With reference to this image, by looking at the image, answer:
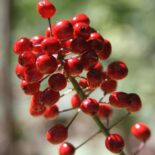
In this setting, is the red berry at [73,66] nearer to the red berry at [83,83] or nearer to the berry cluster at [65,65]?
the berry cluster at [65,65]

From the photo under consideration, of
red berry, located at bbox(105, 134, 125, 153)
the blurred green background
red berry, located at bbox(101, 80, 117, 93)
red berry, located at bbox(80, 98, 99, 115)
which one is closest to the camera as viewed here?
red berry, located at bbox(80, 98, 99, 115)

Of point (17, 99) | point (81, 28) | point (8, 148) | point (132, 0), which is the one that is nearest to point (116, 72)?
point (81, 28)

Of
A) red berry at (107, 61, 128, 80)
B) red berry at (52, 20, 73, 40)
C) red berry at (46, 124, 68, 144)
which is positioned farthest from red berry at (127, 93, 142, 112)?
red berry at (52, 20, 73, 40)

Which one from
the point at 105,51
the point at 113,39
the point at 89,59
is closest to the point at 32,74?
the point at 89,59

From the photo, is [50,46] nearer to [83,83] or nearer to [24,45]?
[24,45]

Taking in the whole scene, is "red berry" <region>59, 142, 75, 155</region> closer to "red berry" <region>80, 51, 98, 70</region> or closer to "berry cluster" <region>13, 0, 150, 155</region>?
"berry cluster" <region>13, 0, 150, 155</region>

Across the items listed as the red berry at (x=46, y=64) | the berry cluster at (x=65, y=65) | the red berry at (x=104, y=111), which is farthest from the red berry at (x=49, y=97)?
the red berry at (x=104, y=111)
